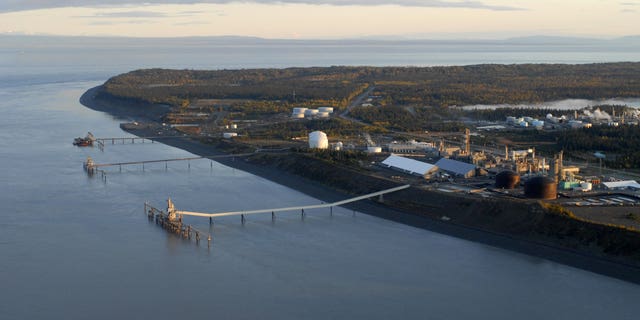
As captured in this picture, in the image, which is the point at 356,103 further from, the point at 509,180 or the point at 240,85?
the point at 509,180

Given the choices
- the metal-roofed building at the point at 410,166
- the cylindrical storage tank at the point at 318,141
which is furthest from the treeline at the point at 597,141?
the cylindrical storage tank at the point at 318,141

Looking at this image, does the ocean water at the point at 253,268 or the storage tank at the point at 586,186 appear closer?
the ocean water at the point at 253,268

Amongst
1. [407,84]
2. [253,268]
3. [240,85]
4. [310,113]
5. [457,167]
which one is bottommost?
[253,268]

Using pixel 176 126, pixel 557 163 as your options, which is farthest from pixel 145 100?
pixel 557 163

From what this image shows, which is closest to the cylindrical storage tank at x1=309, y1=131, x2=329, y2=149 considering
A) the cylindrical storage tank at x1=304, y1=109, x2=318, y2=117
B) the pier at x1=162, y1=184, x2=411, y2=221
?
the pier at x1=162, y1=184, x2=411, y2=221

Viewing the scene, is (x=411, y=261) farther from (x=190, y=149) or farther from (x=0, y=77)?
(x=0, y=77)

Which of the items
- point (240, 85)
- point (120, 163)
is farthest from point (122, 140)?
point (240, 85)

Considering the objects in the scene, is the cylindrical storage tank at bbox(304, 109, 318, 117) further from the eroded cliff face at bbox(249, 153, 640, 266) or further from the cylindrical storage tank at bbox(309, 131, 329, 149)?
the eroded cliff face at bbox(249, 153, 640, 266)

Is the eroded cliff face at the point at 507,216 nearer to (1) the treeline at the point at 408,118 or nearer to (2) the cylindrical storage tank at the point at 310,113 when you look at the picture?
(1) the treeline at the point at 408,118
